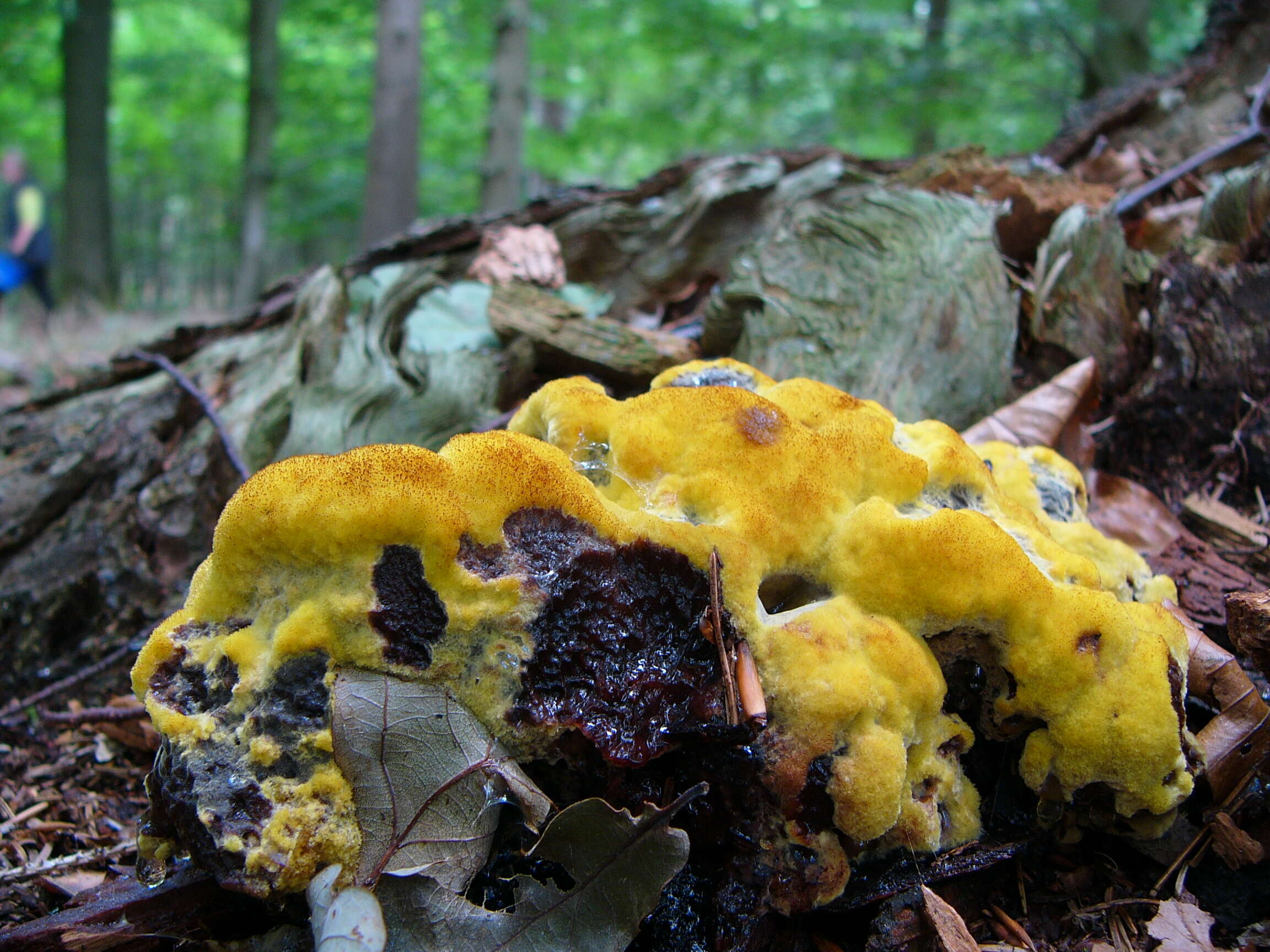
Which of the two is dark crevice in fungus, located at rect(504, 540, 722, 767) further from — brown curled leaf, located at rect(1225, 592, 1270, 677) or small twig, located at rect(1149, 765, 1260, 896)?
brown curled leaf, located at rect(1225, 592, 1270, 677)

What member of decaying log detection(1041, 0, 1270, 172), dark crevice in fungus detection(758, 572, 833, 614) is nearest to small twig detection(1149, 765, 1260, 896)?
dark crevice in fungus detection(758, 572, 833, 614)

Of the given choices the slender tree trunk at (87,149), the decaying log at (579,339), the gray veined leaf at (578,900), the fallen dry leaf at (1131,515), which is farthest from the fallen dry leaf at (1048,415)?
the slender tree trunk at (87,149)

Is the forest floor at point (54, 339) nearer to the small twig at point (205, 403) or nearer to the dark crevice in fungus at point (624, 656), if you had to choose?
the small twig at point (205, 403)

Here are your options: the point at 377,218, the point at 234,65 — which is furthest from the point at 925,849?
the point at 234,65

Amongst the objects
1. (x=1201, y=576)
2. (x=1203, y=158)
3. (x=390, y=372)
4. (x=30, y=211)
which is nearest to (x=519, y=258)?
(x=390, y=372)

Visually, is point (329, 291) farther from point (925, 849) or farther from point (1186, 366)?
point (1186, 366)

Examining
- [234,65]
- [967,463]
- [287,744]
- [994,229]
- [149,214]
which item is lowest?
[149,214]

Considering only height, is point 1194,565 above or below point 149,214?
above

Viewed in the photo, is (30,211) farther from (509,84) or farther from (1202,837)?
(1202,837)
